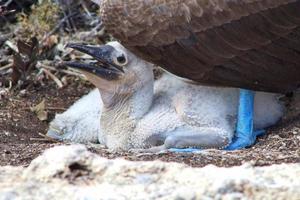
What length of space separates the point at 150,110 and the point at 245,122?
2.02 feet

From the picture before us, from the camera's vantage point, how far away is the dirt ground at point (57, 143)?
181 inches

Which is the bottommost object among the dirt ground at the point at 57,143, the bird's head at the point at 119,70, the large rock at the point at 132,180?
the large rock at the point at 132,180

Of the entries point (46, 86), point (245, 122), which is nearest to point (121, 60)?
point (245, 122)

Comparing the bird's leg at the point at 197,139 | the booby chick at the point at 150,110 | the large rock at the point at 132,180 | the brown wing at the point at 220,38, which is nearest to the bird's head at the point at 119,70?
the booby chick at the point at 150,110

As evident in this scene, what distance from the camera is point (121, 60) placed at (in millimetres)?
5574

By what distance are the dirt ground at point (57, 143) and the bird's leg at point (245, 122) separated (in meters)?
0.08

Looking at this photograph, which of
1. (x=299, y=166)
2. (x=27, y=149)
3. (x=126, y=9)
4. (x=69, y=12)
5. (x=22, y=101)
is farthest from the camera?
(x=69, y=12)

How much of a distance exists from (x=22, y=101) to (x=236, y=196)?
10.9 feet

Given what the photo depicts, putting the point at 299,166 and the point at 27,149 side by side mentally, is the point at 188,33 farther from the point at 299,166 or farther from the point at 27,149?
the point at 299,166

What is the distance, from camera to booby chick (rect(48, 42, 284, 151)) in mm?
5410

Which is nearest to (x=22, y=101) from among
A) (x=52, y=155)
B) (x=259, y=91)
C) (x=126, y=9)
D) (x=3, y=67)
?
(x=3, y=67)

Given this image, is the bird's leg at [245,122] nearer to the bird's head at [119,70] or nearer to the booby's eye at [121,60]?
the bird's head at [119,70]

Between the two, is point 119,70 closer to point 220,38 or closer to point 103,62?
point 103,62

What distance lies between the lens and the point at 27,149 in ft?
16.4
